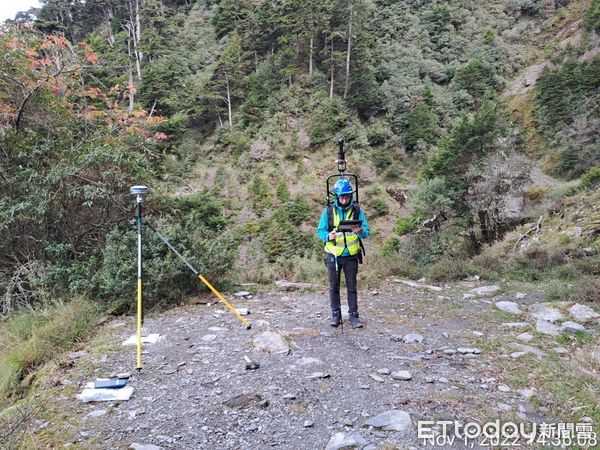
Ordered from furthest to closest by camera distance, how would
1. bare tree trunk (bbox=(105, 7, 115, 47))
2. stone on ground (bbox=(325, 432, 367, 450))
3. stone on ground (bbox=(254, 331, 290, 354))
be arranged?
bare tree trunk (bbox=(105, 7, 115, 47)), stone on ground (bbox=(254, 331, 290, 354)), stone on ground (bbox=(325, 432, 367, 450))

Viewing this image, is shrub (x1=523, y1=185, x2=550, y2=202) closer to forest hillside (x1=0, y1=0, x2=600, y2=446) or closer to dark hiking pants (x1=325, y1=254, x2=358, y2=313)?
forest hillside (x1=0, y1=0, x2=600, y2=446)

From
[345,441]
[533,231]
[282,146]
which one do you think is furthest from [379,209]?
[345,441]

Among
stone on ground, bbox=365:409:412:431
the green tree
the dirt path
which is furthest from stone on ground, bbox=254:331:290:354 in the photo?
the green tree

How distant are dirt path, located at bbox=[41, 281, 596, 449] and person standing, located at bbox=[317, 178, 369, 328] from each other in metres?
0.44

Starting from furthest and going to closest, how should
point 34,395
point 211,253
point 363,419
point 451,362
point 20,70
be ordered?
point 20,70 → point 211,253 → point 451,362 → point 34,395 → point 363,419

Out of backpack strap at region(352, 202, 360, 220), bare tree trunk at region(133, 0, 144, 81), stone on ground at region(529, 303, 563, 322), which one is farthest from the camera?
bare tree trunk at region(133, 0, 144, 81)

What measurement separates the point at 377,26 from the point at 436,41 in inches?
232

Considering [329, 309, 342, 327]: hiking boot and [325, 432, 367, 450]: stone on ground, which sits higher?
[329, 309, 342, 327]: hiking boot

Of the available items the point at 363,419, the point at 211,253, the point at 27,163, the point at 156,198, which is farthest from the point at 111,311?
the point at 363,419

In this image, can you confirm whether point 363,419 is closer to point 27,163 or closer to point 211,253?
point 211,253

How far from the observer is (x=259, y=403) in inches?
114

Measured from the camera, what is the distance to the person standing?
14.5 ft

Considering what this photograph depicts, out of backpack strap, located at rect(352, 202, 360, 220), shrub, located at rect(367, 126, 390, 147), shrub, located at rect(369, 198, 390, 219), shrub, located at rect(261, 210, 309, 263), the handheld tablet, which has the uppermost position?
shrub, located at rect(367, 126, 390, 147)

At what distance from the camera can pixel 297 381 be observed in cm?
322
